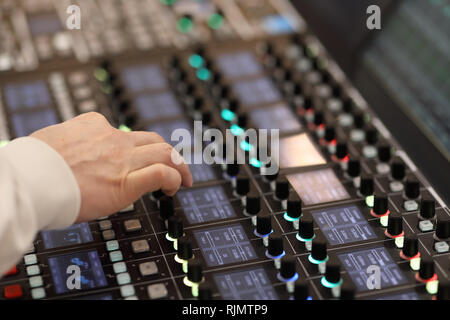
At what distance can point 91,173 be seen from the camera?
1.90m

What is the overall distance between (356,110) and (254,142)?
0.36m

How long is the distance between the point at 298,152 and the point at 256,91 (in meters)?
0.39

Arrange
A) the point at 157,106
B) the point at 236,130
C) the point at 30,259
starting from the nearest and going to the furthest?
the point at 30,259, the point at 236,130, the point at 157,106

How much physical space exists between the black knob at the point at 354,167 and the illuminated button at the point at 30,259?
893 millimetres

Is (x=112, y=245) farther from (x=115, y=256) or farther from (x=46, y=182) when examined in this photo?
(x=46, y=182)

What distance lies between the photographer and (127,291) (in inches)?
73.5

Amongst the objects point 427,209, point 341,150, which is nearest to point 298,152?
point 341,150

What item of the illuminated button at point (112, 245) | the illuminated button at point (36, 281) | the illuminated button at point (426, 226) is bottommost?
the illuminated button at point (36, 281)

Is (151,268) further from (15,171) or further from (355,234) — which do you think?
(355,234)

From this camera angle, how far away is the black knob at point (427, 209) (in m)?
2.04

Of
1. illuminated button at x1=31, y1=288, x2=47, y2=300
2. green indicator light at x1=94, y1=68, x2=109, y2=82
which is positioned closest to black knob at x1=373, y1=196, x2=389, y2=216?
illuminated button at x1=31, y1=288, x2=47, y2=300

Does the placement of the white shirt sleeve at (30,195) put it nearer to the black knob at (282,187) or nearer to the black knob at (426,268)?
the black knob at (282,187)

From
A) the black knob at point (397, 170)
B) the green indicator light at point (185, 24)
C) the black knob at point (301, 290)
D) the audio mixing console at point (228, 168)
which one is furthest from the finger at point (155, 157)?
the green indicator light at point (185, 24)
